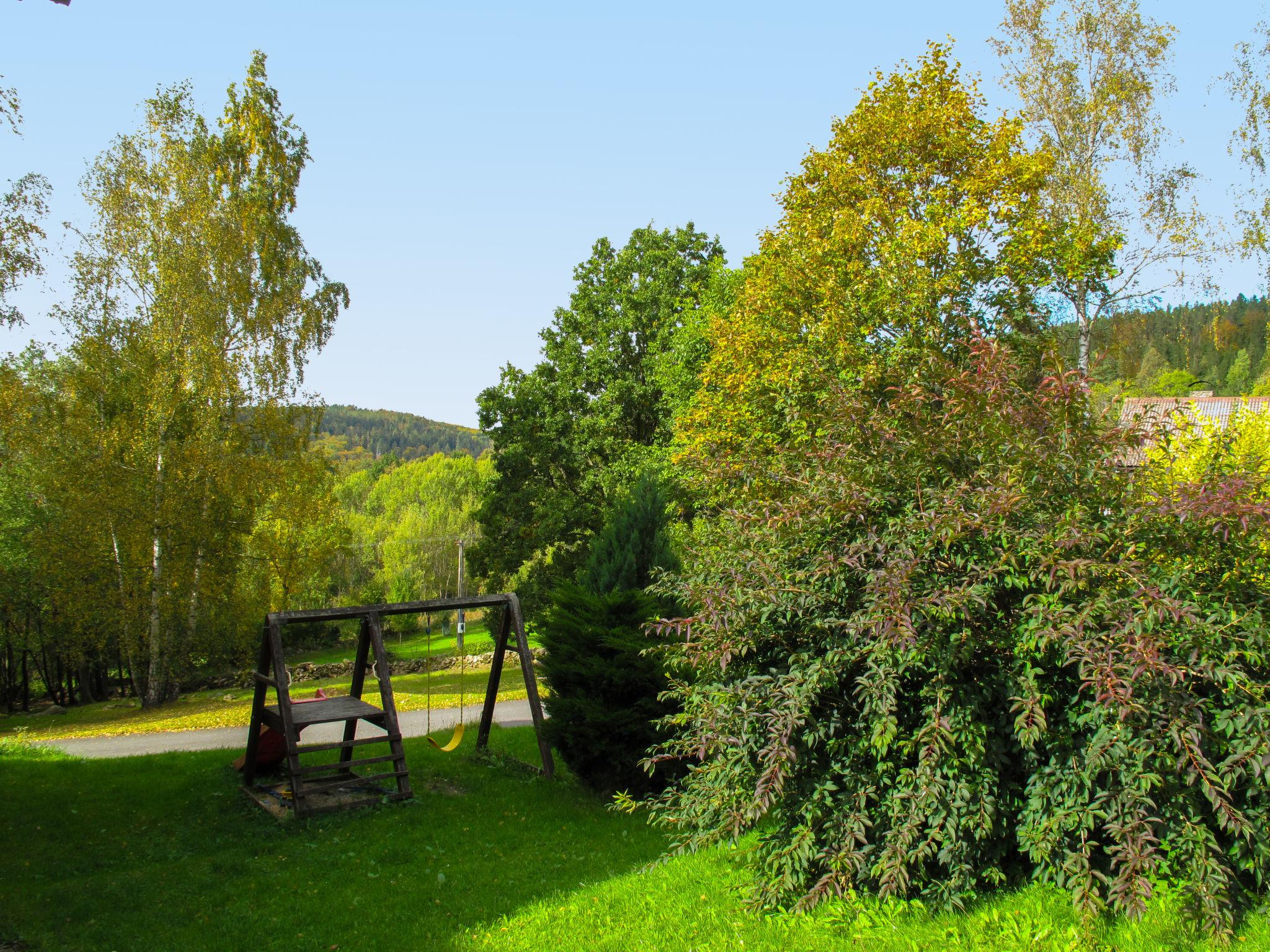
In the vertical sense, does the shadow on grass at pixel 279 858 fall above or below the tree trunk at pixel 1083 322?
below

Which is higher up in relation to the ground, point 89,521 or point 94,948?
point 89,521

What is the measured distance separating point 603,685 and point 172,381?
16462 millimetres

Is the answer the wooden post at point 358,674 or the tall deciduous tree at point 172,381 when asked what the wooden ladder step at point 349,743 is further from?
the tall deciduous tree at point 172,381

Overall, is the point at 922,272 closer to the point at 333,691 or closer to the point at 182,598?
the point at 333,691

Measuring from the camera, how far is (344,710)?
→ 32.3 feet

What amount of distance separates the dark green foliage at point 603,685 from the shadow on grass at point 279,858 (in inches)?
19.5

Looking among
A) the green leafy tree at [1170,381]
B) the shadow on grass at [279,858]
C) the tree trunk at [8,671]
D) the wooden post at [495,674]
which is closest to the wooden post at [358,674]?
the shadow on grass at [279,858]

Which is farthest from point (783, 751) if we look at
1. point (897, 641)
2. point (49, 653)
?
point (49, 653)

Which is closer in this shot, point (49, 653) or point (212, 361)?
point (212, 361)

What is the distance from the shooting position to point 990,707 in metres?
4.86

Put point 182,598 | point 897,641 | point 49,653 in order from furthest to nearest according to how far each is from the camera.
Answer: point 49,653 → point 182,598 → point 897,641

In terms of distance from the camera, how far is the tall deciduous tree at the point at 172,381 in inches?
827

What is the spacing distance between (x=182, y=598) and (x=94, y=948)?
1756 centimetres

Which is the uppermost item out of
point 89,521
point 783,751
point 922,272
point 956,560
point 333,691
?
Result: point 922,272
